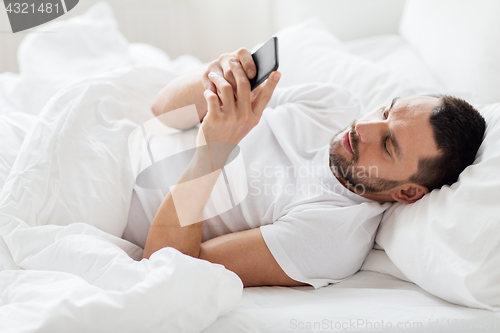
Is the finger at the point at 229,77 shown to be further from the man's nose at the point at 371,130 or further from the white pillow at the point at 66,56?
the white pillow at the point at 66,56

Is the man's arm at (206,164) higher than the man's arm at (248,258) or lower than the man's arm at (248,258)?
higher

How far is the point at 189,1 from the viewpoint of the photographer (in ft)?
7.36

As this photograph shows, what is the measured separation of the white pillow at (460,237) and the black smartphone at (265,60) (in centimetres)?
47

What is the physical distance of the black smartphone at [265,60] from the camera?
77cm

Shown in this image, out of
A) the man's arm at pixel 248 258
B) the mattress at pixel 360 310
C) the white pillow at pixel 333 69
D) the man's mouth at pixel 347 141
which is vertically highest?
the white pillow at pixel 333 69

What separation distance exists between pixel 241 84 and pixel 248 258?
0.39 meters

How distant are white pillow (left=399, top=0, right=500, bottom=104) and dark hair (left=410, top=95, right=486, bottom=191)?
0.29 m

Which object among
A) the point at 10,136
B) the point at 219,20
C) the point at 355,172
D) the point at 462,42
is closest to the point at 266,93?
the point at 355,172

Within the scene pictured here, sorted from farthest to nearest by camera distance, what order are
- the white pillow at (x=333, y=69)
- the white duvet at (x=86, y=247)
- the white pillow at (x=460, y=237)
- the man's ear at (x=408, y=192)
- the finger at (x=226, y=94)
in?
the white pillow at (x=333, y=69) < the man's ear at (x=408, y=192) < the finger at (x=226, y=94) < the white pillow at (x=460, y=237) < the white duvet at (x=86, y=247)

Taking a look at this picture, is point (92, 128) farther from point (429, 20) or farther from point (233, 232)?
point (429, 20)

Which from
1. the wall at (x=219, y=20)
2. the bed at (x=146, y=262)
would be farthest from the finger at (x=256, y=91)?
the wall at (x=219, y=20)

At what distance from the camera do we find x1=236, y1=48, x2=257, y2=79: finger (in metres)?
0.85

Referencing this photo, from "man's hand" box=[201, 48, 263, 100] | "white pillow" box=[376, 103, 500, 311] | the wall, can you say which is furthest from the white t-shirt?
Result: the wall

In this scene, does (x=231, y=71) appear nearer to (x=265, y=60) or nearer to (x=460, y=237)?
(x=265, y=60)
